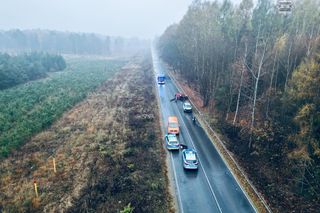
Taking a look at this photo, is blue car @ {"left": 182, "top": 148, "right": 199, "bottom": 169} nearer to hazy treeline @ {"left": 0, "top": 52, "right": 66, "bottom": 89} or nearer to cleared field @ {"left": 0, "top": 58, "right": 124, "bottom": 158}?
cleared field @ {"left": 0, "top": 58, "right": 124, "bottom": 158}

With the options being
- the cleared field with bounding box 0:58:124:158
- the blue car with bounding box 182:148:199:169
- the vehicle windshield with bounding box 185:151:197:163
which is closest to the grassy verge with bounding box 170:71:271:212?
the blue car with bounding box 182:148:199:169

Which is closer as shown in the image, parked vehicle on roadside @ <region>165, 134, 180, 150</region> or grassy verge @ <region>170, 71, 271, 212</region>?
grassy verge @ <region>170, 71, 271, 212</region>

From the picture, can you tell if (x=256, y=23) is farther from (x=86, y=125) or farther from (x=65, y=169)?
(x=65, y=169)

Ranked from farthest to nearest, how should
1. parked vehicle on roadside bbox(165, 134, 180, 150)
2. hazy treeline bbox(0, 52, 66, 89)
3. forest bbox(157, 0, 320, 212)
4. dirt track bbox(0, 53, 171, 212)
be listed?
hazy treeline bbox(0, 52, 66, 89) < parked vehicle on roadside bbox(165, 134, 180, 150) < forest bbox(157, 0, 320, 212) < dirt track bbox(0, 53, 171, 212)

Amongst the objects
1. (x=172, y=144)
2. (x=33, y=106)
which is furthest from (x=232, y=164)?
(x=33, y=106)

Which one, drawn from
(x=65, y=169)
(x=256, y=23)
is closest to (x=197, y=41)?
(x=256, y=23)
